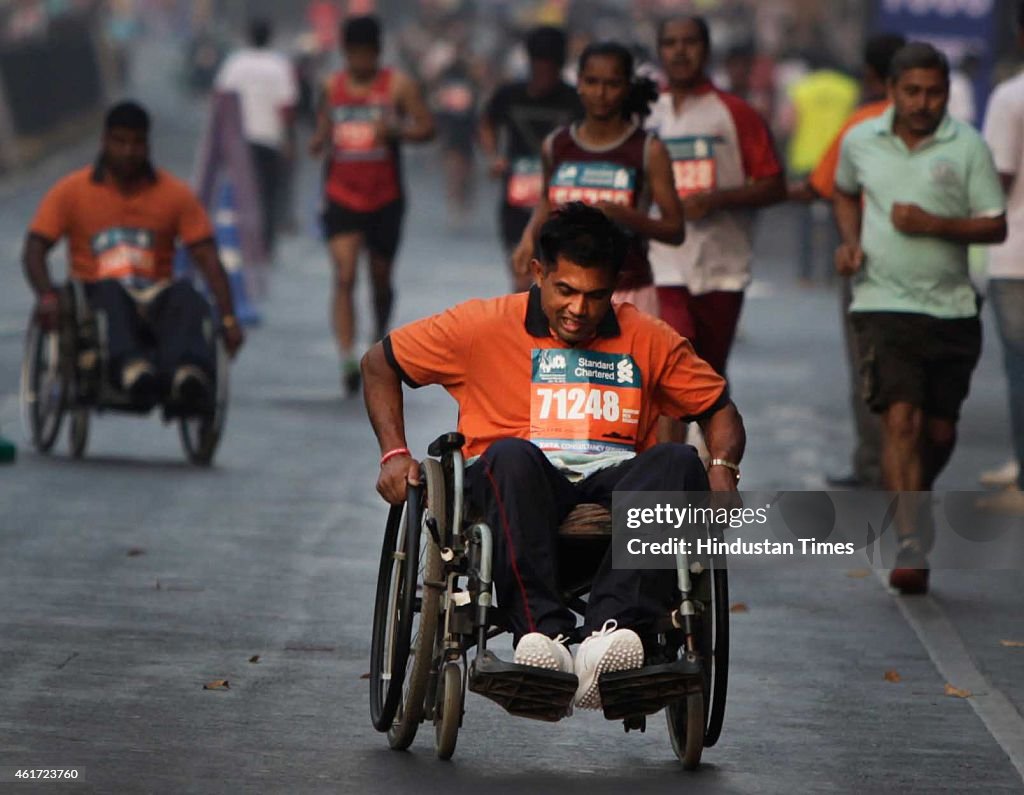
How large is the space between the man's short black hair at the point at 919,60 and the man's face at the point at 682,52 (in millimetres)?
1177

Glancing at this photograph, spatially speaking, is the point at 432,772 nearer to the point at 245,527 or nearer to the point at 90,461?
the point at 245,527

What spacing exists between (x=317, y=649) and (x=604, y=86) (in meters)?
2.68

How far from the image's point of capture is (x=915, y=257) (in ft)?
31.0

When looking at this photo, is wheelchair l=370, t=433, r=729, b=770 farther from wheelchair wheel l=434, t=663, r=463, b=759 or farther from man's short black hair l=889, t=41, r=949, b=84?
man's short black hair l=889, t=41, r=949, b=84

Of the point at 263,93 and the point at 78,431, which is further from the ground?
the point at 78,431

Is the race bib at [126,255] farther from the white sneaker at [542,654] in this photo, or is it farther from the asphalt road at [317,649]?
the white sneaker at [542,654]

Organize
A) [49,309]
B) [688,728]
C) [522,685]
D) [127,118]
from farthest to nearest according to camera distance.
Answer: [127,118], [49,309], [688,728], [522,685]

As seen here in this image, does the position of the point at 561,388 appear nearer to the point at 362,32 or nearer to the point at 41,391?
the point at 41,391

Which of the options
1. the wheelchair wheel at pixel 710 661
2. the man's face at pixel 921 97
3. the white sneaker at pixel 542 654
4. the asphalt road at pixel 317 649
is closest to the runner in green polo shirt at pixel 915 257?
the man's face at pixel 921 97

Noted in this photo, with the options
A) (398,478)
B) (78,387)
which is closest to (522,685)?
(398,478)

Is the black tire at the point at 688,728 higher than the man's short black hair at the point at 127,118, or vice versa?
the man's short black hair at the point at 127,118

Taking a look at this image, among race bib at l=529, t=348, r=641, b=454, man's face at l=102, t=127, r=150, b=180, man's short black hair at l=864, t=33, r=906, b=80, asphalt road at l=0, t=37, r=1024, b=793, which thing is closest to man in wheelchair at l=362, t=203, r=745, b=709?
race bib at l=529, t=348, r=641, b=454

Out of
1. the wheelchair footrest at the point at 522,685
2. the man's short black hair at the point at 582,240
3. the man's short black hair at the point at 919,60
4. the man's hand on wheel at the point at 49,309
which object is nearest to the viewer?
the wheelchair footrest at the point at 522,685

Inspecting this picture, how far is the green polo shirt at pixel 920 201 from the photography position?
9.36 meters
